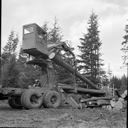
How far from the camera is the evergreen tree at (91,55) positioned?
31991 millimetres

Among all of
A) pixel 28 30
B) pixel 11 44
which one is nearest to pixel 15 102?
pixel 28 30

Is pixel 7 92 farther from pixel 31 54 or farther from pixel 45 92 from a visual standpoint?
pixel 31 54

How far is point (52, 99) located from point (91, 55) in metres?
19.8

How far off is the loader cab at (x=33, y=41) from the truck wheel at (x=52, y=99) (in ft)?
7.97

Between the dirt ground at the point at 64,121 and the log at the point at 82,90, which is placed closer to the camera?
the dirt ground at the point at 64,121

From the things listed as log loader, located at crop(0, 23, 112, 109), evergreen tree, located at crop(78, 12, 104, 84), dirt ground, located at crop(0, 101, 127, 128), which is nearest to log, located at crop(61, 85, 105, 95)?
log loader, located at crop(0, 23, 112, 109)

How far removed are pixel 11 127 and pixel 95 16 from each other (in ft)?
106

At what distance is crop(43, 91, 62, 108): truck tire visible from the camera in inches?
515

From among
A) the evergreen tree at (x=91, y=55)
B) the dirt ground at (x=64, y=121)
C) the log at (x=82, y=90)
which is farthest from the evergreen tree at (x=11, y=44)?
Result: the dirt ground at (x=64, y=121)

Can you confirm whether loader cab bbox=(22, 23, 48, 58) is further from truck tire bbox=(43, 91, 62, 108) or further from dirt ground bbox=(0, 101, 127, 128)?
dirt ground bbox=(0, 101, 127, 128)

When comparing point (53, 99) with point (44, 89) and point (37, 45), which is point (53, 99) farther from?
point (37, 45)

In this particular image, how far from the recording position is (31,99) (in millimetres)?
12562

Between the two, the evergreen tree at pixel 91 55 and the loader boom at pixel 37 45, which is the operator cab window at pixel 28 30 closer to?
the loader boom at pixel 37 45

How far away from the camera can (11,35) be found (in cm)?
4900
